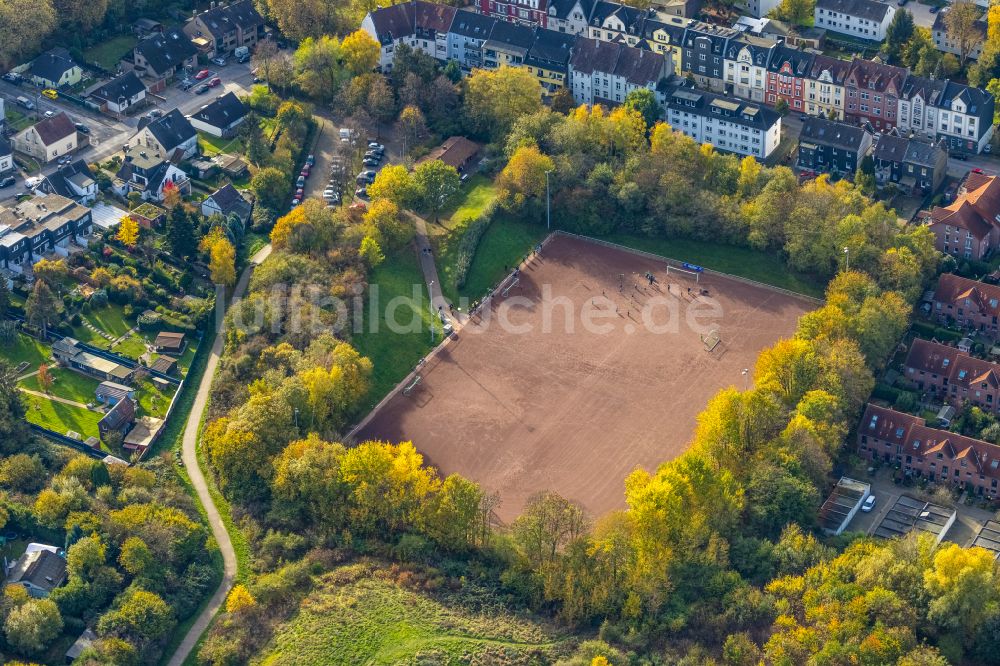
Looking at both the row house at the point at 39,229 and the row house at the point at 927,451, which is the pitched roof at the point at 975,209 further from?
the row house at the point at 39,229

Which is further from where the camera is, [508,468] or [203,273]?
[203,273]

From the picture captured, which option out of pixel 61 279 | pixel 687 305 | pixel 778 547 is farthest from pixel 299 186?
pixel 778 547

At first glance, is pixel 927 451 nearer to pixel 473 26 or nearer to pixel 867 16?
pixel 867 16

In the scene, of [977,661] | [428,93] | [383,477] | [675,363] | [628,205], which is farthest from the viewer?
[428,93]

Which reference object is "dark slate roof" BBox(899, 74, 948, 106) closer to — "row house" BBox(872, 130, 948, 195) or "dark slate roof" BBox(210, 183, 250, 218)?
"row house" BBox(872, 130, 948, 195)

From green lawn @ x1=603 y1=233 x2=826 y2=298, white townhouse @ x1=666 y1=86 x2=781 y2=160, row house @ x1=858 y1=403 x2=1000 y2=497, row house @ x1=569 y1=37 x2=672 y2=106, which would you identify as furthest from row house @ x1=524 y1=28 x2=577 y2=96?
row house @ x1=858 y1=403 x2=1000 y2=497

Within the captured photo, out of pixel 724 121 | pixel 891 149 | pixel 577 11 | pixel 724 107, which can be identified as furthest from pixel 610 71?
pixel 891 149

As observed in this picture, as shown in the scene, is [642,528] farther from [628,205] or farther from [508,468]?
[628,205]
